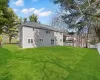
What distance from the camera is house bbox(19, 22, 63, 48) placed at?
28516mm

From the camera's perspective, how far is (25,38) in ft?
92.9

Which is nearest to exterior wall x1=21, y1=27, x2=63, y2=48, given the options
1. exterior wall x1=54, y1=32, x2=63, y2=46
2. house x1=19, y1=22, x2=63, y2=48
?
house x1=19, y1=22, x2=63, y2=48

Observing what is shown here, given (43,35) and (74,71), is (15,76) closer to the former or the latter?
(74,71)

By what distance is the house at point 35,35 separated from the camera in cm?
2852

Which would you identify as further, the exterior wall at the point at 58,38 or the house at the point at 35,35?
the exterior wall at the point at 58,38

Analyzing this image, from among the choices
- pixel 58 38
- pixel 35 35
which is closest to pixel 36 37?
pixel 35 35

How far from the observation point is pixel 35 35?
98.6 ft

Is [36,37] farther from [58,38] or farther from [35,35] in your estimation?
[58,38]

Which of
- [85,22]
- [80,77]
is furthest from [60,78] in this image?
[85,22]

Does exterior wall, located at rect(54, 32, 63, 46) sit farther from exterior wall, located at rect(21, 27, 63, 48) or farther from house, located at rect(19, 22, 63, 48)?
exterior wall, located at rect(21, 27, 63, 48)

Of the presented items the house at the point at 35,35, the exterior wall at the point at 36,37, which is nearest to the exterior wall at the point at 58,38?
the house at the point at 35,35

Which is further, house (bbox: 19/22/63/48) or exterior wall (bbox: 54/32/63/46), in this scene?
exterior wall (bbox: 54/32/63/46)

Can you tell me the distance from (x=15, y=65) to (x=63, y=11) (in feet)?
57.7

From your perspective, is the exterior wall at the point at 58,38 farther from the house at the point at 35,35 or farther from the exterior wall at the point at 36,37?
the exterior wall at the point at 36,37
